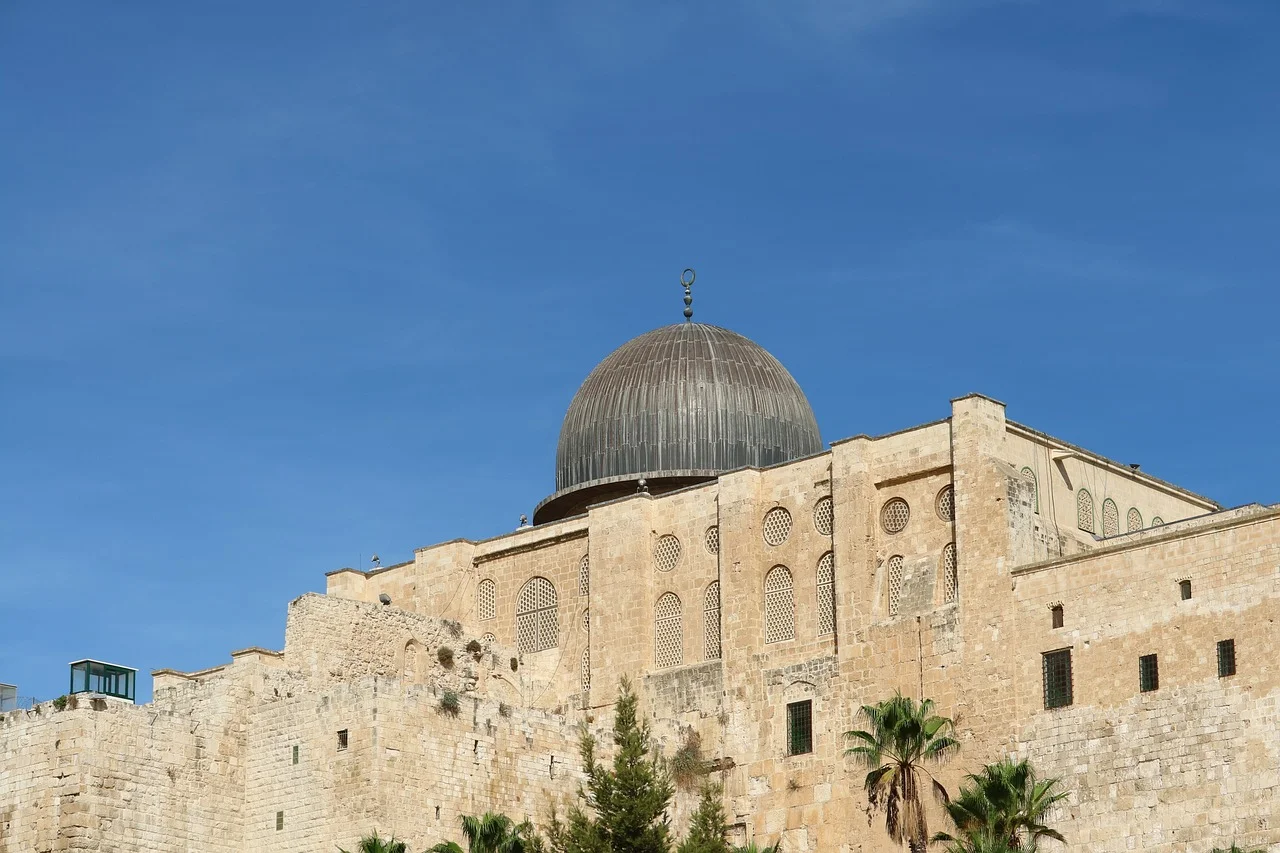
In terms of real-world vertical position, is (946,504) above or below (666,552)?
above

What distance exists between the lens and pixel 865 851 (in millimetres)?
42500

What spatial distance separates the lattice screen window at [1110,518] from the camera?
4581cm

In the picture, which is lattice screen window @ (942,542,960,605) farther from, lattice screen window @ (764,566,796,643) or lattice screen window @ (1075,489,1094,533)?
lattice screen window @ (764,566,796,643)

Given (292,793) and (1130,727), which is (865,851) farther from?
(292,793)

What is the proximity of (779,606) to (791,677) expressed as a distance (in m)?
1.62

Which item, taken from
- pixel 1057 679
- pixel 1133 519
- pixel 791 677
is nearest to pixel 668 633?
pixel 791 677

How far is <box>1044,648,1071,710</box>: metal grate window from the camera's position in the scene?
4078 cm

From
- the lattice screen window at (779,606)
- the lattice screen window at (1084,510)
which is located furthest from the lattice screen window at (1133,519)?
the lattice screen window at (779,606)

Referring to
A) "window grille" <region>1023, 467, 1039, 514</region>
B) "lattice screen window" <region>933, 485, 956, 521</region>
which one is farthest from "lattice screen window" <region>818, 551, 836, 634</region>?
"window grille" <region>1023, 467, 1039, 514</region>

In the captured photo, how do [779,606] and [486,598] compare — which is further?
[486,598]

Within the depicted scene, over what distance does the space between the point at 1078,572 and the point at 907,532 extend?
414 cm

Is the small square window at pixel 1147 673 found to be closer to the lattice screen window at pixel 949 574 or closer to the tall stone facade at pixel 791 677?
the tall stone facade at pixel 791 677

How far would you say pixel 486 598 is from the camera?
50906 millimetres

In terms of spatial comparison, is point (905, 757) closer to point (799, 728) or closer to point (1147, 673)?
point (799, 728)
